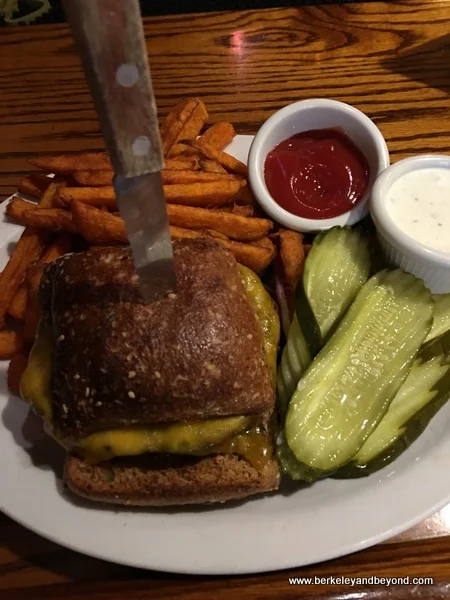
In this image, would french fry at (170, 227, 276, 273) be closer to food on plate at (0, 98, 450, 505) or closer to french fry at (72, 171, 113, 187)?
food on plate at (0, 98, 450, 505)

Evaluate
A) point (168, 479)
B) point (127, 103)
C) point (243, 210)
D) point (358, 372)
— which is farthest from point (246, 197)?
point (127, 103)

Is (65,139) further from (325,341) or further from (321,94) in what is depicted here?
(325,341)

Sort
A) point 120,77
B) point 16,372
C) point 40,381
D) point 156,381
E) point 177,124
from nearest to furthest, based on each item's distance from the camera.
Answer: point 120,77
point 156,381
point 40,381
point 16,372
point 177,124

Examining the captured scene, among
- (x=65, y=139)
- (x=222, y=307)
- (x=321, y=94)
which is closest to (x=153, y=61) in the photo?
(x=65, y=139)

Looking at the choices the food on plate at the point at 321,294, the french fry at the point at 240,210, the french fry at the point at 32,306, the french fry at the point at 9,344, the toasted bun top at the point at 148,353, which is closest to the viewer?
the toasted bun top at the point at 148,353

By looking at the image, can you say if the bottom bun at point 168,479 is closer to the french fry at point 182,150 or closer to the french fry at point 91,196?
the french fry at point 91,196

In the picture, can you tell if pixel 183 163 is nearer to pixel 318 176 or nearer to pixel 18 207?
pixel 318 176

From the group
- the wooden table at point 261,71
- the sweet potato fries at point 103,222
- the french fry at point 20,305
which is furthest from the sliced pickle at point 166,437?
the wooden table at point 261,71
